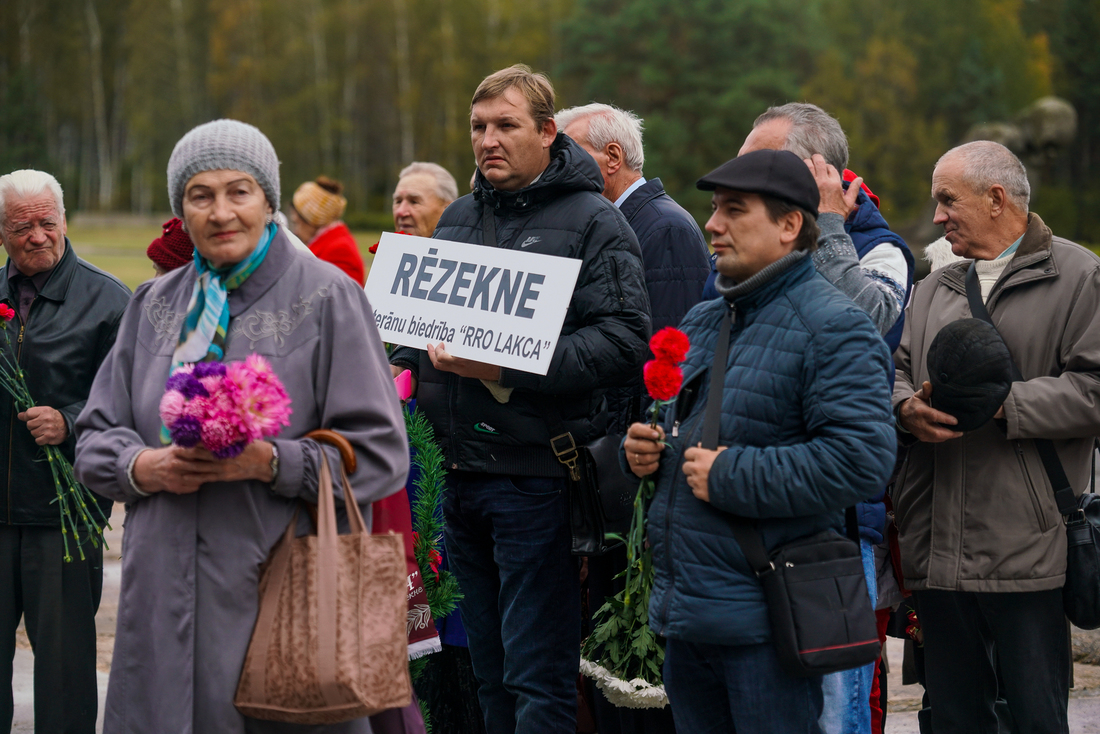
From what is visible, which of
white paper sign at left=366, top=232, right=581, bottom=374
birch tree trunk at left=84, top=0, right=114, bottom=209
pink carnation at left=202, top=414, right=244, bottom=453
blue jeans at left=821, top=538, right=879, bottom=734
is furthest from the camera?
birch tree trunk at left=84, top=0, right=114, bottom=209

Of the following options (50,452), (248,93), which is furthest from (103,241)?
(50,452)

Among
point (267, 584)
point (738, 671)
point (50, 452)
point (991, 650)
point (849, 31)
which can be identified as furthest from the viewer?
point (849, 31)

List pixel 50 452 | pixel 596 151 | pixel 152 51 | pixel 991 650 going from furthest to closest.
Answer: pixel 152 51 → pixel 596 151 → pixel 50 452 → pixel 991 650

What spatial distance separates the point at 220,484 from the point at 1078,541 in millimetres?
2710

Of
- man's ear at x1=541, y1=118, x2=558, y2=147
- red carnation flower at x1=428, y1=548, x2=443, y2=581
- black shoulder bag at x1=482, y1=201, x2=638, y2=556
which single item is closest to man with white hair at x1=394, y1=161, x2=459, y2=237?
man's ear at x1=541, y1=118, x2=558, y2=147

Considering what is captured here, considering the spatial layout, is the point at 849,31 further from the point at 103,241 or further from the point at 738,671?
the point at 738,671

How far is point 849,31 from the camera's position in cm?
6372

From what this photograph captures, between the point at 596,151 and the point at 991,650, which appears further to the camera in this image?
the point at 596,151

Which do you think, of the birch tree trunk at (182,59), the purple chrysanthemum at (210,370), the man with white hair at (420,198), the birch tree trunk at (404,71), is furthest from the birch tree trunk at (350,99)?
the purple chrysanthemum at (210,370)

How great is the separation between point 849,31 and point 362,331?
6655 centimetres

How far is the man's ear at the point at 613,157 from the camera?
4797 mm

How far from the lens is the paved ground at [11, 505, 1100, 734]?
5172 millimetres

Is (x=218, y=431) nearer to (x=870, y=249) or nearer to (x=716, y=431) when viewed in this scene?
(x=716, y=431)

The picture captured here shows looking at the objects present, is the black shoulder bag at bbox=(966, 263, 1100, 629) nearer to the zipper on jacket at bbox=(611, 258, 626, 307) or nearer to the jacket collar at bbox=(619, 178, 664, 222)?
the zipper on jacket at bbox=(611, 258, 626, 307)
